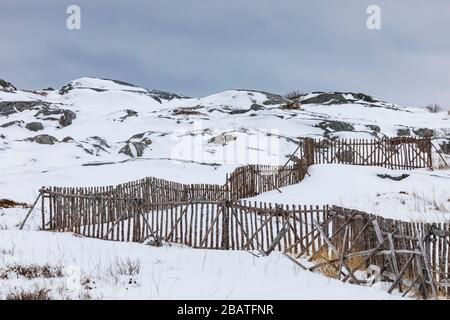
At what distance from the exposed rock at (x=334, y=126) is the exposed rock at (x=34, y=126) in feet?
104

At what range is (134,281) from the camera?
6.46 metres

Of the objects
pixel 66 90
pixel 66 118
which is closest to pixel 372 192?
pixel 66 118

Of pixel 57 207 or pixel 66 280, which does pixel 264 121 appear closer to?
pixel 57 207

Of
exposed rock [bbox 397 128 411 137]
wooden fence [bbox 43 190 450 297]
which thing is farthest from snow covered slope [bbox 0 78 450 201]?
wooden fence [bbox 43 190 450 297]

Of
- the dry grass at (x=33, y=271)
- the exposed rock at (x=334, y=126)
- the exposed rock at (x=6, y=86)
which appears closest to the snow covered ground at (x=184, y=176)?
the dry grass at (x=33, y=271)

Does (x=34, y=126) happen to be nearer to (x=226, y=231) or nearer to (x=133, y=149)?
(x=133, y=149)

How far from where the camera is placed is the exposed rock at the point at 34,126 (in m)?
46.1

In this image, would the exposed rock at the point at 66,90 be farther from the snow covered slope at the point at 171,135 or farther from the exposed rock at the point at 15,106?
the exposed rock at the point at 15,106

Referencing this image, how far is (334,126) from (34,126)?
33507mm

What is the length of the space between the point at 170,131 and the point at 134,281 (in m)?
35.1

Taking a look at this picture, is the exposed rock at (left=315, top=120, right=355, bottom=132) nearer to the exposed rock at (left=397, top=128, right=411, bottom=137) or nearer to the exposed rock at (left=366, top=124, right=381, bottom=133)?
the exposed rock at (left=366, top=124, right=381, bottom=133)

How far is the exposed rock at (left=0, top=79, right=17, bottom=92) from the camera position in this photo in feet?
227

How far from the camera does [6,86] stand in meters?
71.6
